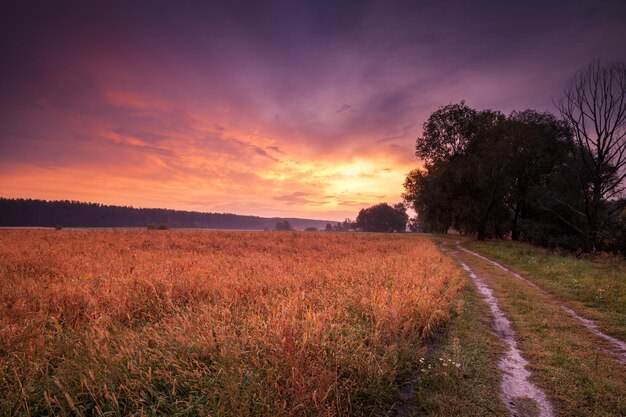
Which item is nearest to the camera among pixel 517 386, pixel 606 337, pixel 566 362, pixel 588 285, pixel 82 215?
pixel 517 386

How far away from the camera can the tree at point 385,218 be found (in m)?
129

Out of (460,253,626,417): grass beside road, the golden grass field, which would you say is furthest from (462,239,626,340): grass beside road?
the golden grass field

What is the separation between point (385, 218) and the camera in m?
129

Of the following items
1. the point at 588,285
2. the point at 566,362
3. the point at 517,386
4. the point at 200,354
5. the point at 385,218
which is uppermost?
the point at 385,218

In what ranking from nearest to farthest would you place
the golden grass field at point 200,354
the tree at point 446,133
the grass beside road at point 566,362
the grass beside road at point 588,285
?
the golden grass field at point 200,354
the grass beside road at point 566,362
the grass beside road at point 588,285
the tree at point 446,133

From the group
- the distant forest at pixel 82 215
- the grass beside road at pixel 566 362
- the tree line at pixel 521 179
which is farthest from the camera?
the distant forest at pixel 82 215

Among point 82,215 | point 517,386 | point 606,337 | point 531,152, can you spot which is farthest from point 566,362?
point 82,215

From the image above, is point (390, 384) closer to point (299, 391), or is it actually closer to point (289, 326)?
point (299, 391)

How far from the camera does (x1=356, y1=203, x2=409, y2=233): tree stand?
424ft

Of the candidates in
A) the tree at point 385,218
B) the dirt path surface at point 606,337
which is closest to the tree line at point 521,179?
the dirt path surface at point 606,337

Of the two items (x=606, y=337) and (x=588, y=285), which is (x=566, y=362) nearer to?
(x=606, y=337)

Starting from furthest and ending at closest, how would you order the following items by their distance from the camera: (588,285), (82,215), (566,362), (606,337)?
(82,215) → (588,285) → (606,337) → (566,362)

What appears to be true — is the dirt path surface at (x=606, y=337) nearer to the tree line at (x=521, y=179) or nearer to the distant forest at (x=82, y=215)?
the tree line at (x=521, y=179)

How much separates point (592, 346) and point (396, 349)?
180 inches
